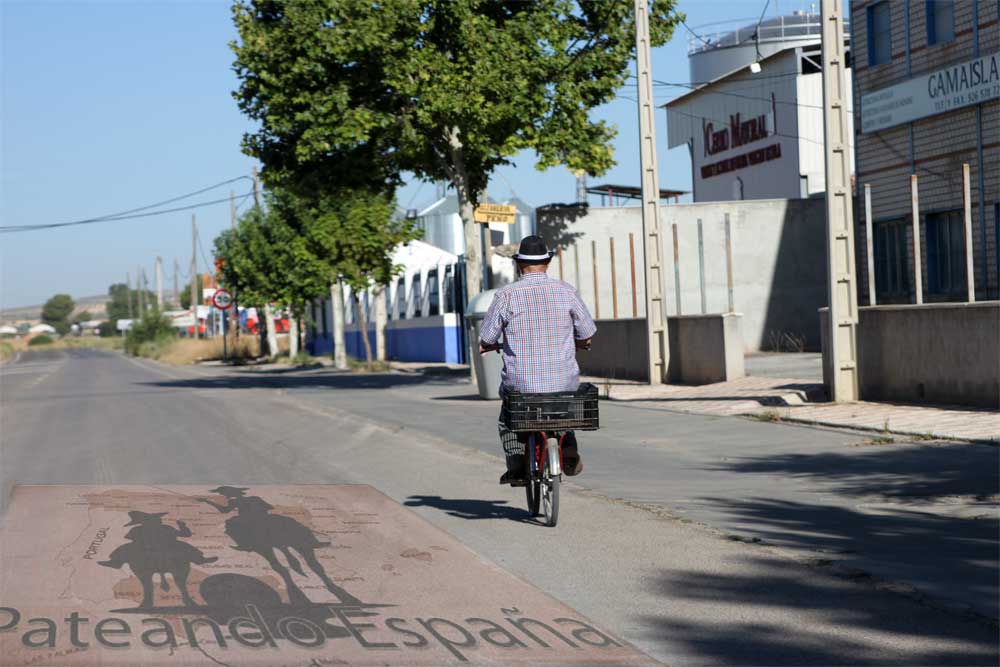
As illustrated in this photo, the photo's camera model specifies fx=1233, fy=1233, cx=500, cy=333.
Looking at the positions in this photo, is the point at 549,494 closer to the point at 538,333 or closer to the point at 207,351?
the point at 538,333

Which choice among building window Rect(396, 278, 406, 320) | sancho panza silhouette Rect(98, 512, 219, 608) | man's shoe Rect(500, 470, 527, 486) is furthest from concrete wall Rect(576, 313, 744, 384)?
building window Rect(396, 278, 406, 320)

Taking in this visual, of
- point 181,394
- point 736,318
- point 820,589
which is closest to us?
point 820,589

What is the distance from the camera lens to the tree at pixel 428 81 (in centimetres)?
2298

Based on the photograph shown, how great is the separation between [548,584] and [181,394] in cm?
2076

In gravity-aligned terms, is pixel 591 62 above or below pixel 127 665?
above

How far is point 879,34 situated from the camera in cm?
2711

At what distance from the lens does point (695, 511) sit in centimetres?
855

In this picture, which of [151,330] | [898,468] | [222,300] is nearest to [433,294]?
[222,300]

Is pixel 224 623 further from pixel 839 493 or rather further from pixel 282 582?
pixel 839 493

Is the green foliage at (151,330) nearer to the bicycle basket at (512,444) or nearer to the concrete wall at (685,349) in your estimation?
the concrete wall at (685,349)

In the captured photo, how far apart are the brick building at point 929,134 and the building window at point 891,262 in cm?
2

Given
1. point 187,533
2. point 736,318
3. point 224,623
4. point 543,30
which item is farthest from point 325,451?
point 543,30

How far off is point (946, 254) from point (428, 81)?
11223 mm

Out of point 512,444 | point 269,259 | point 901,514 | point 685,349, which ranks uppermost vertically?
point 269,259
